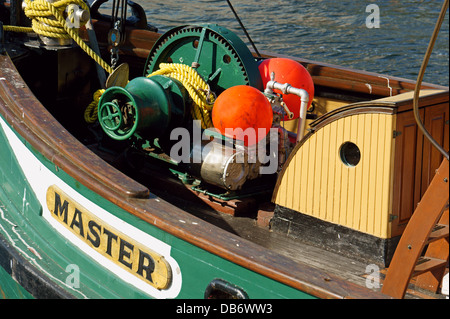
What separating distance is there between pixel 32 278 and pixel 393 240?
1.78 meters

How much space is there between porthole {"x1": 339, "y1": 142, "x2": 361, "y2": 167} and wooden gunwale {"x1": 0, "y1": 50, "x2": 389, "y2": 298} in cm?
71

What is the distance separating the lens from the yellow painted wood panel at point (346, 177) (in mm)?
3160

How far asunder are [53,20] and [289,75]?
1.58 metres

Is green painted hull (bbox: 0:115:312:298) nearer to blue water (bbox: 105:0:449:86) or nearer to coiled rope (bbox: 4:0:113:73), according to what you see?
coiled rope (bbox: 4:0:113:73)

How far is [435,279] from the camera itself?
121 inches

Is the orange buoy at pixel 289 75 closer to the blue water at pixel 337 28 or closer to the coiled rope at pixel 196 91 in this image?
the coiled rope at pixel 196 91

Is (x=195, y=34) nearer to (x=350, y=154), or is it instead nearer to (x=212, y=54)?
(x=212, y=54)

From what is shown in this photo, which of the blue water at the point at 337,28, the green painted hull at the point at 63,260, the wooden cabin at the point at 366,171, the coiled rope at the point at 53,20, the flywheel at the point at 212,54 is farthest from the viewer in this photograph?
the blue water at the point at 337,28

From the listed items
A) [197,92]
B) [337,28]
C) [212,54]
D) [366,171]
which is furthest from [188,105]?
[337,28]

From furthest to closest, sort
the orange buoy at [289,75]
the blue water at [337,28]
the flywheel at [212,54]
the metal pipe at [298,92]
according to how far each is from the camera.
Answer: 1. the blue water at [337,28]
2. the orange buoy at [289,75]
3. the flywheel at [212,54]
4. the metal pipe at [298,92]

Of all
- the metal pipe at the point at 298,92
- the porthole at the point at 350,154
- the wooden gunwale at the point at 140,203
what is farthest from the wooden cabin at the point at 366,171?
the wooden gunwale at the point at 140,203

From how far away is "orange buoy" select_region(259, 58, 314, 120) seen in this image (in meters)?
4.16

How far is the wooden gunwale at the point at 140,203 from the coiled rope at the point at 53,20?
64 cm

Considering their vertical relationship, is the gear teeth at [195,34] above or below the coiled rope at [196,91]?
above
